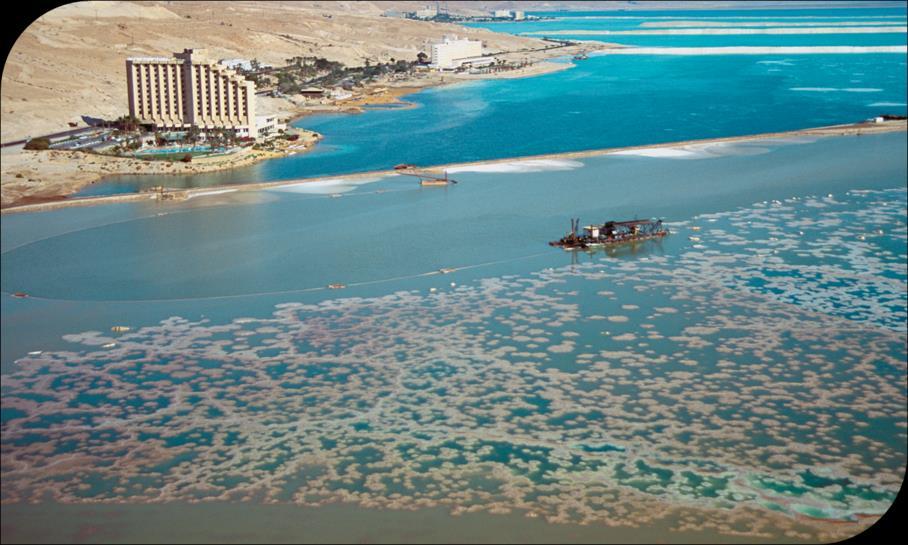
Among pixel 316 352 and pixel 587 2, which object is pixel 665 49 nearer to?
pixel 316 352

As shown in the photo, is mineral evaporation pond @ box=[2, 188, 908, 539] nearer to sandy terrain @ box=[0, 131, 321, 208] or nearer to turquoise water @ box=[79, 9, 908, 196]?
sandy terrain @ box=[0, 131, 321, 208]

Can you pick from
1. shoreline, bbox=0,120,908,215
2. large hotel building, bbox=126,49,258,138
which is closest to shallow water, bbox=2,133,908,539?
shoreline, bbox=0,120,908,215

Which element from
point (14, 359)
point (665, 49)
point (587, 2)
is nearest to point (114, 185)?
point (14, 359)

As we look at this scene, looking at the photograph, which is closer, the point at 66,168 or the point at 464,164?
the point at 66,168

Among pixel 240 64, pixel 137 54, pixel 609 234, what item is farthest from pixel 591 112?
pixel 609 234

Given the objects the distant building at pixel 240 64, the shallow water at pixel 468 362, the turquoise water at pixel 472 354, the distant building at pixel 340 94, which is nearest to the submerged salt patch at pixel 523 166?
the turquoise water at pixel 472 354

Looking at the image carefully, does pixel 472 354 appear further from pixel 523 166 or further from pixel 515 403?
pixel 523 166

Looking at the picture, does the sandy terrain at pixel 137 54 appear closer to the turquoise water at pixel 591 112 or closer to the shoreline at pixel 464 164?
the shoreline at pixel 464 164
